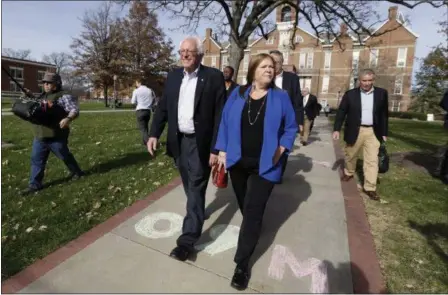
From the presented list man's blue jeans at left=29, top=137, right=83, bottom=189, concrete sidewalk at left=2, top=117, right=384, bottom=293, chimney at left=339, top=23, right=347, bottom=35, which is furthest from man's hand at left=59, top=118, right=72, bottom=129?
chimney at left=339, top=23, right=347, bottom=35

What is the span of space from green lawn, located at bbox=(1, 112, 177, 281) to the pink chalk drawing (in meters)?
2.15

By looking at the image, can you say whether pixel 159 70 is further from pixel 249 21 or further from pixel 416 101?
pixel 416 101

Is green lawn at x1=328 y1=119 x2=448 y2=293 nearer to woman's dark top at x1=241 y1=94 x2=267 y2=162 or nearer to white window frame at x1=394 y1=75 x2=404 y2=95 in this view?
woman's dark top at x1=241 y1=94 x2=267 y2=162

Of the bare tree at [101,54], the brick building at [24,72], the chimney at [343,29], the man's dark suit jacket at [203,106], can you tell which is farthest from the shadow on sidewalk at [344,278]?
the brick building at [24,72]

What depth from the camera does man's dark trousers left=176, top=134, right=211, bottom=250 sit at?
3.25 metres

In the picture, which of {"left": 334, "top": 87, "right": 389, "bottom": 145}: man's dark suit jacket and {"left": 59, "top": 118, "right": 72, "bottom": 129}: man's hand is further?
{"left": 334, "top": 87, "right": 389, "bottom": 145}: man's dark suit jacket

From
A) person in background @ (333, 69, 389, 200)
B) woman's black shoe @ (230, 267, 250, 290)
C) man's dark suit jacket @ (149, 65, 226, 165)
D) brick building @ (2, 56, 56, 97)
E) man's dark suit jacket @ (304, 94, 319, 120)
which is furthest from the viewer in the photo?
brick building @ (2, 56, 56, 97)

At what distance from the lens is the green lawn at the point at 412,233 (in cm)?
295

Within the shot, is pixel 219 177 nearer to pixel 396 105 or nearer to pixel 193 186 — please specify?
pixel 193 186

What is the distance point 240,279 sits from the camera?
2750 millimetres

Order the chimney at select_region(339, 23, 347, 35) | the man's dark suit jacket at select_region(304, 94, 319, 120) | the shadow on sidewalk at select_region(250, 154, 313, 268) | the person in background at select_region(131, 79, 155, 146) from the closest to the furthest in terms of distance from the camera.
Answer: the shadow on sidewalk at select_region(250, 154, 313, 268)
the person in background at select_region(131, 79, 155, 146)
the man's dark suit jacket at select_region(304, 94, 319, 120)
the chimney at select_region(339, 23, 347, 35)

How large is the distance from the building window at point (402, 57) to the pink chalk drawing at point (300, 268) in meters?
56.3

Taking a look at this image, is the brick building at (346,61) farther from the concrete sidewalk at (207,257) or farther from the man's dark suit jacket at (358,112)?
the concrete sidewalk at (207,257)

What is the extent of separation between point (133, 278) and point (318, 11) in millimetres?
14607
